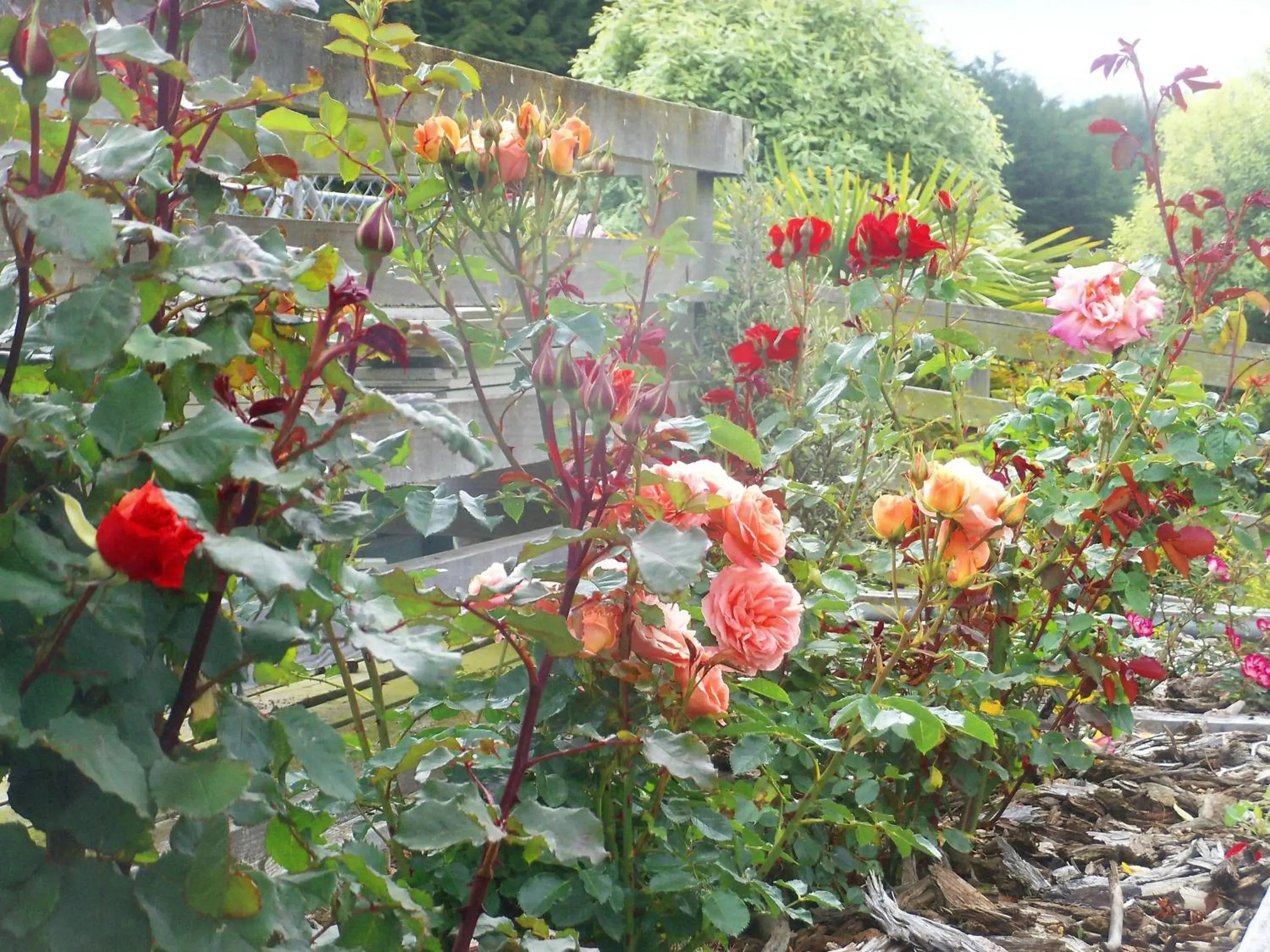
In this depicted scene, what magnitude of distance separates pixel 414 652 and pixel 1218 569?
7.23ft

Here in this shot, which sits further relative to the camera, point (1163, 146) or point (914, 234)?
point (1163, 146)

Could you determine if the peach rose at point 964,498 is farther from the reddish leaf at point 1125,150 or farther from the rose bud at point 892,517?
the reddish leaf at point 1125,150

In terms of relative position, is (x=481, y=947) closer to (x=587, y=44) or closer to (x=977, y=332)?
(x=977, y=332)

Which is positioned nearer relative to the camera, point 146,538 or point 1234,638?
point 146,538

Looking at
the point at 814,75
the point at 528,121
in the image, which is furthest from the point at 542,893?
the point at 814,75

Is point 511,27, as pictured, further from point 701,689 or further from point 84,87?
point 84,87

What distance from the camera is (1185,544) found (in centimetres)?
165

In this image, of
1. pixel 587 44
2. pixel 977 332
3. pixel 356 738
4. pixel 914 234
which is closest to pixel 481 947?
pixel 356 738

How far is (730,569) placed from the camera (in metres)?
1.09

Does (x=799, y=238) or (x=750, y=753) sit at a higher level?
(x=799, y=238)

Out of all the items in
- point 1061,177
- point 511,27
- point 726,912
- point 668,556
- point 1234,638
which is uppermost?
point 511,27

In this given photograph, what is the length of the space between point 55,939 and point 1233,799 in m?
1.94

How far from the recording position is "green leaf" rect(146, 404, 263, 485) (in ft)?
2.00

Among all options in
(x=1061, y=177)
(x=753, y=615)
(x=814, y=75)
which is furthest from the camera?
(x=1061, y=177)
